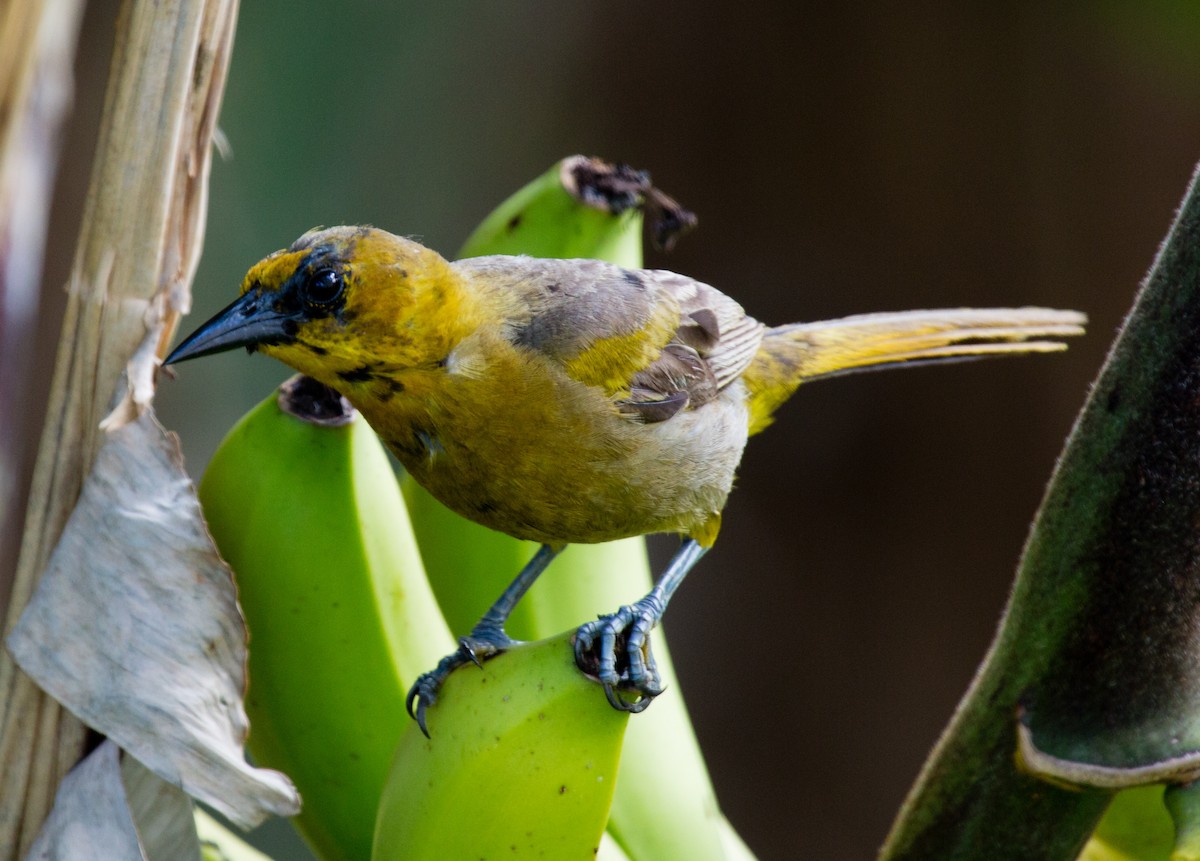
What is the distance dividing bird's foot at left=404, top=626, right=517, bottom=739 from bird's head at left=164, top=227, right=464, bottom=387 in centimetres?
37

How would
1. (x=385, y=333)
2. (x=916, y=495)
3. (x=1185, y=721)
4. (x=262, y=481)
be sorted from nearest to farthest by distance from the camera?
1. (x=1185, y=721)
2. (x=262, y=481)
3. (x=385, y=333)
4. (x=916, y=495)

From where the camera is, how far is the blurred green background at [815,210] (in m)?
3.37

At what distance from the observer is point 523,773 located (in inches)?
40.6

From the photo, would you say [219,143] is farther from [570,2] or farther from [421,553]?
[570,2]

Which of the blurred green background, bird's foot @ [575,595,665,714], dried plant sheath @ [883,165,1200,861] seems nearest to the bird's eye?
bird's foot @ [575,595,665,714]

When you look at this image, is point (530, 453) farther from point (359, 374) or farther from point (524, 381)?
point (359, 374)

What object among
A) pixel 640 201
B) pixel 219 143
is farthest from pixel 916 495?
pixel 219 143

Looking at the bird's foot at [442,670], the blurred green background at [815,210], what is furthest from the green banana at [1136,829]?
the blurred green background at [815,210]

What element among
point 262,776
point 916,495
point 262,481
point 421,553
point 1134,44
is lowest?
point 916,495

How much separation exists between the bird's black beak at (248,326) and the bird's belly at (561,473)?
0.24 m

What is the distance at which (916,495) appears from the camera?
382 cm

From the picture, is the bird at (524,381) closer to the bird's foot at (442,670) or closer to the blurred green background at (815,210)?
the bird's foot at (442,670)

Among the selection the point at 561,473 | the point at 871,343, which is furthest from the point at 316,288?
Answer: the point at 871,343

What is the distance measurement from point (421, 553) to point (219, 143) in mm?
640
